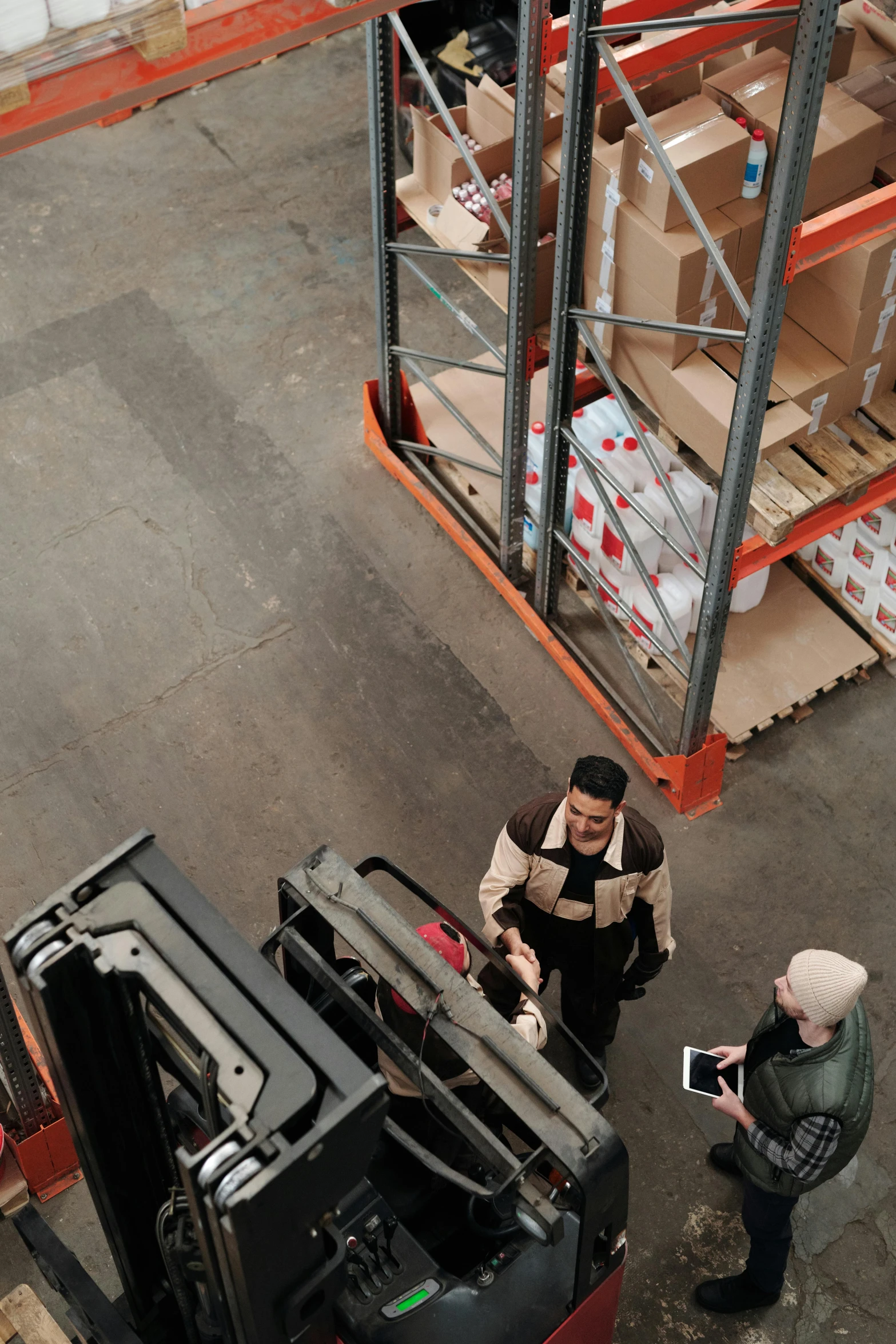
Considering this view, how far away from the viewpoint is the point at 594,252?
Answer: 18.5 feet

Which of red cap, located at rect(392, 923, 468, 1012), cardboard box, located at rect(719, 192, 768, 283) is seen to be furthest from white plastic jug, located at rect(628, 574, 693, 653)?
red cap, located at rect(392, 923, 468, 1012)

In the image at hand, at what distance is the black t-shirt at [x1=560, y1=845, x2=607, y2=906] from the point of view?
461cm

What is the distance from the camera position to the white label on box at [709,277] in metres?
5.16

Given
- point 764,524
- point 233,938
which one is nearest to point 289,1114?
point 233,938

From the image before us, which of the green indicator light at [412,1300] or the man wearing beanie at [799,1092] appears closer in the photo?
the green indicator light at [412,1300]

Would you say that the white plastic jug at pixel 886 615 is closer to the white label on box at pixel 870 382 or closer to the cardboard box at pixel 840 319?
the white label on box at pixel 870 382

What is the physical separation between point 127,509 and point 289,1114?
5864 mm

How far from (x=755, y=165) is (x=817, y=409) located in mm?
1025

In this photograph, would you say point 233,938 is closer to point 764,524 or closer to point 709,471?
point 764,524

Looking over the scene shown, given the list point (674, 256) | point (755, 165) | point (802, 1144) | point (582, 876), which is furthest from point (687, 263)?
point (802, 1144)

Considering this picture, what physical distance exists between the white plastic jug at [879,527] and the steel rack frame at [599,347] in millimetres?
680

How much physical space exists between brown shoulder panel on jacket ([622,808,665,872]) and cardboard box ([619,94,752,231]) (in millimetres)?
2341

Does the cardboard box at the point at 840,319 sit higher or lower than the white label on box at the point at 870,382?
higher

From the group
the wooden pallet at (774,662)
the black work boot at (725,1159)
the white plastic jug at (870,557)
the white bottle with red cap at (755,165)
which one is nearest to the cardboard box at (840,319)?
the white bottle with red cap at (755,165)
